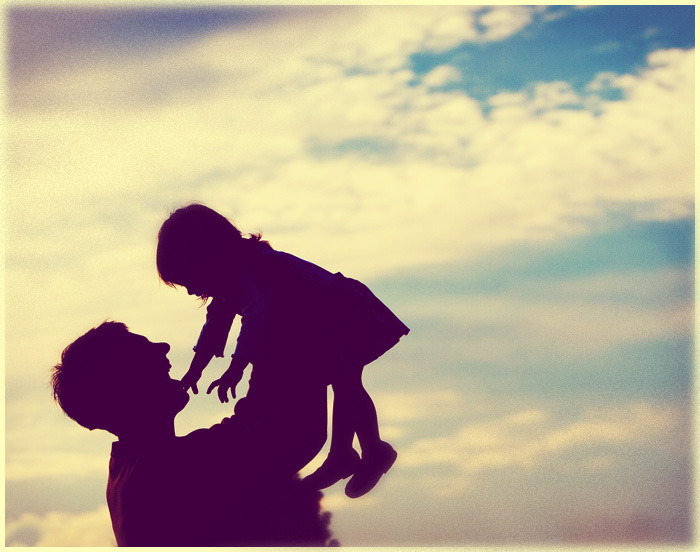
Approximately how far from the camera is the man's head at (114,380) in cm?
220

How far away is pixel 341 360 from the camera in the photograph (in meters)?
2.58

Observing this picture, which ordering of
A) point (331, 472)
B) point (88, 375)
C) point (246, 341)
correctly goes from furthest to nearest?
point (331, 472), point (246, 341), point (88, 375)

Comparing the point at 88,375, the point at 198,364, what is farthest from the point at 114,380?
the point at 198,364

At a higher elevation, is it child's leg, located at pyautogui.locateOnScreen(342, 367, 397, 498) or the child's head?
the child's head

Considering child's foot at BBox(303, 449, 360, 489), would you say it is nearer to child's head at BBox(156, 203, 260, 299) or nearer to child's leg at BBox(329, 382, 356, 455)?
child's leg at BBox(329, 382, 356, 455)

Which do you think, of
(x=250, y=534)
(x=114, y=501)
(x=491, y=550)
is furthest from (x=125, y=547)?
(x=491, y=550)

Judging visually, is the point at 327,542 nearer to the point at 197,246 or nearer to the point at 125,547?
the point at 125,547

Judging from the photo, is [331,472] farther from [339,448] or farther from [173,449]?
[173,449]

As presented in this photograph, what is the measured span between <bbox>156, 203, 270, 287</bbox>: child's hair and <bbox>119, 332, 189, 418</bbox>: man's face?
1.60ft

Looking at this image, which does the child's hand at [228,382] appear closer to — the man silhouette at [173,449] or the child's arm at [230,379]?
the child's arm at [230,379]

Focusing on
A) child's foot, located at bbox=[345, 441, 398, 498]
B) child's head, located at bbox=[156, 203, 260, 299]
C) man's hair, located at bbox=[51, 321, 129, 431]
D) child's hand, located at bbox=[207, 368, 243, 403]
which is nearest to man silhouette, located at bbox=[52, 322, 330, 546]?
man's hair, located at bbox=[51, 321, 129, 431]

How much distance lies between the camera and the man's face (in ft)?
7.34

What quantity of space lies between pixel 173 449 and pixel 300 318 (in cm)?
64

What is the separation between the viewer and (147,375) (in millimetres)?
2252
